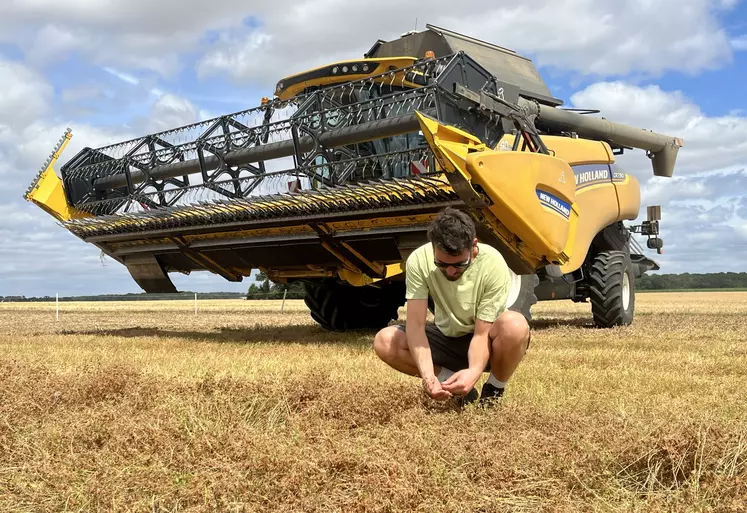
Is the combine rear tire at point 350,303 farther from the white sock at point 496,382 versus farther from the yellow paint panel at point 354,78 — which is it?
the white sock at point 496,382

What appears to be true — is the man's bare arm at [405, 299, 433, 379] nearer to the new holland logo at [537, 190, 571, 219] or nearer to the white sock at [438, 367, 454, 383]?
the white sock at [438, 367, 454, 383]

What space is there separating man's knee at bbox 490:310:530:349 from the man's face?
265mm

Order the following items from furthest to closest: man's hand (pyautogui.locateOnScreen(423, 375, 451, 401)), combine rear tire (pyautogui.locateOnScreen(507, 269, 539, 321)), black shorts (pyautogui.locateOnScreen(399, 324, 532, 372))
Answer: combine rear tire (pyautogui.locateOnScreen(507, 269, 539, 321)) → black shorts (pyautogui.locateOnScreen(399, 324, 532, 372)) → man's hand (pyautogui.locateOnScreen(423, 375, 451, 401))

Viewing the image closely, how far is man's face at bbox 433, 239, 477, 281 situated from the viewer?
3094 mm

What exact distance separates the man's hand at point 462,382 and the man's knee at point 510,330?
0.67 feet

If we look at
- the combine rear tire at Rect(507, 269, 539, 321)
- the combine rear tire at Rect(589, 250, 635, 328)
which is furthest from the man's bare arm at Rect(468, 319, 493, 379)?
the combine rear tire at Rect(589, 250, 635, 328)

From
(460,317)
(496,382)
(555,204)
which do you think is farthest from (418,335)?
(555,204)

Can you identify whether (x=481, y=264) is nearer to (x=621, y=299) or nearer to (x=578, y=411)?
(x=578, y=411)

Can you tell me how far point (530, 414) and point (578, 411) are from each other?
1.15 feet

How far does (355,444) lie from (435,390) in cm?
49

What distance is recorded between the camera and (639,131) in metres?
10.0

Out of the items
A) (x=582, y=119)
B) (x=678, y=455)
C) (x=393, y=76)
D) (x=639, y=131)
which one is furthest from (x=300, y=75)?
(x=678, y=455)

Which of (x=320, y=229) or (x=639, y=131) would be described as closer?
(x=320, y=229)

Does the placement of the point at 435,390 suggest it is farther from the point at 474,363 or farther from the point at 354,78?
the point at 354,78
